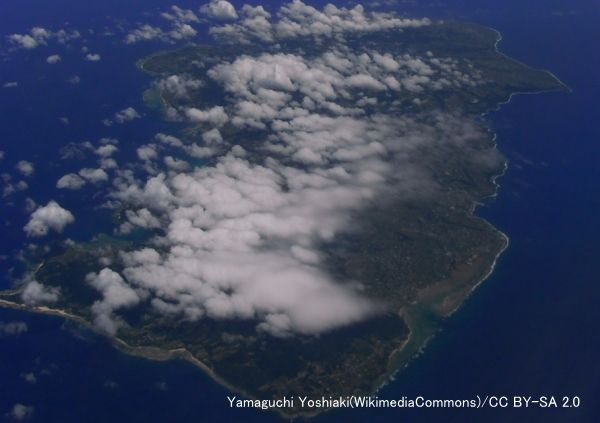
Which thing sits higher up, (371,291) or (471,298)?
(471,298)

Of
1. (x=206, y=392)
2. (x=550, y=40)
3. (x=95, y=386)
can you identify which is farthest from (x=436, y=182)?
(x=550, y=40)

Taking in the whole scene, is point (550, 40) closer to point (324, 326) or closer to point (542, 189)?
point (542, 189)

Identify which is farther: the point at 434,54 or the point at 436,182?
the point at 434,54

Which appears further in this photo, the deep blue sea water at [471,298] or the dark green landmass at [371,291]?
the dark green landmass at [371,291]
